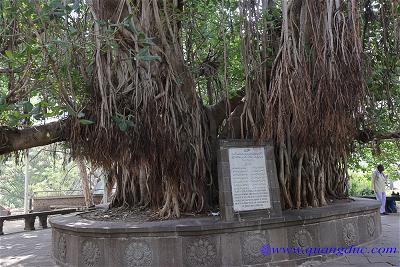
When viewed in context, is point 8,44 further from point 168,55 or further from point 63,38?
point 168,55

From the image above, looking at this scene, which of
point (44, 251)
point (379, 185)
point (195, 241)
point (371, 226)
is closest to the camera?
point (195, 241)

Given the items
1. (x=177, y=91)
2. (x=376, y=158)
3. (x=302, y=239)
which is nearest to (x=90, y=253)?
(x=177, y=91)

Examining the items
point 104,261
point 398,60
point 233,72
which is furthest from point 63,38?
point 398,60

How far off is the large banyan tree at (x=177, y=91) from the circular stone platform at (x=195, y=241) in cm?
64

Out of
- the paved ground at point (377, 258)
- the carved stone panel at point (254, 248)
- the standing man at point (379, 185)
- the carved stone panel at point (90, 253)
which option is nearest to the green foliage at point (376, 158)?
the standing man at point (379, 185)

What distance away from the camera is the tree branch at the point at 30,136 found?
188 inches

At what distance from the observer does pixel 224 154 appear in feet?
15.9

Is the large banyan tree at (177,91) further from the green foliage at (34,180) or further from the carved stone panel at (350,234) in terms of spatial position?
the green foliage at (34,180)

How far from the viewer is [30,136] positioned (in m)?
4.92

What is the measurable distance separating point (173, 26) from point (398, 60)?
153 inches

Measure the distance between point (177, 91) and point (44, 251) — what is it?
3.54 meters

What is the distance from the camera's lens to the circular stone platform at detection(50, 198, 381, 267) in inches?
177

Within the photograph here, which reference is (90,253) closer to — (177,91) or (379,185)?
(177,91)

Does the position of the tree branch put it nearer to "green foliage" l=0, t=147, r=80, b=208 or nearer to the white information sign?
the white information sign
